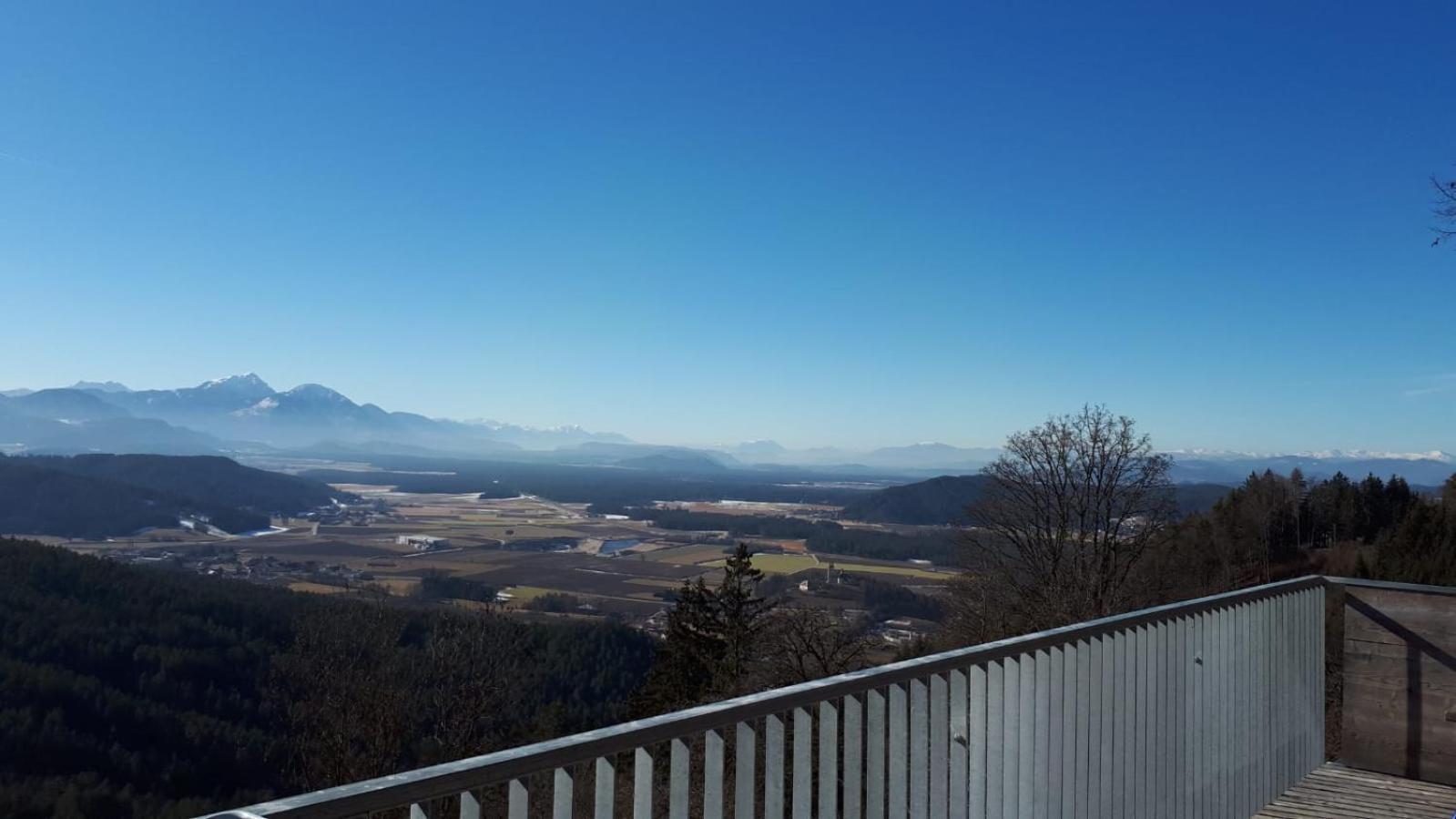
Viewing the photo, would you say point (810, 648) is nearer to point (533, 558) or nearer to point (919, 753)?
point (919, 753)

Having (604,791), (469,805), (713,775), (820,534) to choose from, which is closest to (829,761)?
(713,775)

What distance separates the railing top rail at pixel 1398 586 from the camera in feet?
12.7

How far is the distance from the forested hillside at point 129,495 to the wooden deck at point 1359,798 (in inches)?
3294

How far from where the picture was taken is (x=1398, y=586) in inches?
158

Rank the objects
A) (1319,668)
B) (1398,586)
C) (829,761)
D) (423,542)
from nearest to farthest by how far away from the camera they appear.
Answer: (829,761) → (1398,586) → (1319,668) → (423,542)

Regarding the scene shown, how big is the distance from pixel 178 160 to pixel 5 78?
7393mm

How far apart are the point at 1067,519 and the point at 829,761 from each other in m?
26.4

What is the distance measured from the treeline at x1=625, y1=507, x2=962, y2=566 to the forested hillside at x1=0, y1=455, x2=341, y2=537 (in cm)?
3869

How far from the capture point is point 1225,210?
853 inches

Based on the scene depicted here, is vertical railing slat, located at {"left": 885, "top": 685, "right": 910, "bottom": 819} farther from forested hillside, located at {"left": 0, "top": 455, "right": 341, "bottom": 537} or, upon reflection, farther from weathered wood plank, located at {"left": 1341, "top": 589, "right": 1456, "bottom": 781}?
forested hillside, located at {"left": 0, "top": 455, "right": 341, "bottom": 537}

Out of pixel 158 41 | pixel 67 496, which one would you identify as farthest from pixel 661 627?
pixel 67 496

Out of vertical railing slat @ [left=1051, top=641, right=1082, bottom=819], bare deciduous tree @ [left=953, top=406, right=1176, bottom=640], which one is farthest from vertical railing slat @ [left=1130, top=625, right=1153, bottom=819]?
bare deciduous tree @ [left=953, top=406, right=1176, bottom=640]

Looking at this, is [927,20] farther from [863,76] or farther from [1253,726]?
[1253,726]

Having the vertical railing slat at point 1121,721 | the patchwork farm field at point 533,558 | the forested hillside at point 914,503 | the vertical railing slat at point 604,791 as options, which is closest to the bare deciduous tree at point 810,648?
the patchwork farm field at point 533,558
